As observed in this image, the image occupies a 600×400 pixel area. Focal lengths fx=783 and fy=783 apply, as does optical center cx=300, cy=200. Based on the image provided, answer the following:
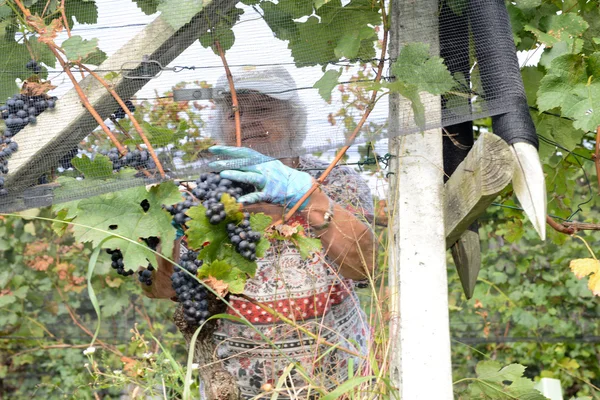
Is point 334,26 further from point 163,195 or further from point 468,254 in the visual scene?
point 468,254

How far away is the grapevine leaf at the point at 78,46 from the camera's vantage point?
1817 millimetres

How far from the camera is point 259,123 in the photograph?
6.41ft

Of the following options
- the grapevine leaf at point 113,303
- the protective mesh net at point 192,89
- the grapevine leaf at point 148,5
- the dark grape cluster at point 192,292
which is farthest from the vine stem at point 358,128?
the grapevine leaf at point 113,303

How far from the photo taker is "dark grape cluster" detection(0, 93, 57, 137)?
1.85m

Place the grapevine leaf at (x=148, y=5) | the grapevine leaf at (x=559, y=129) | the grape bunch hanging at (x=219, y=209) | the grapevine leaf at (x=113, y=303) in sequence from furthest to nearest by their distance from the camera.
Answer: the grapevine leaf at (x=113, y=303), the grapevine leaf at (x=559, y=129), the grapevine leaf at (x=148, y=5), the grape bunch hanging at (x=219, y=209)

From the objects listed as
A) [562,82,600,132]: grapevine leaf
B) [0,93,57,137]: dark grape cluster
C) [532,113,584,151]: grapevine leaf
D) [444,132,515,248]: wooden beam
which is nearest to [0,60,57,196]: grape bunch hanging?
[0,93,57,137]: dark grape cluster

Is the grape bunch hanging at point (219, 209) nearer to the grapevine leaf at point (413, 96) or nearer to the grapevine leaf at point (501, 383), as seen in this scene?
the grapevine leaf at point (413, 96)

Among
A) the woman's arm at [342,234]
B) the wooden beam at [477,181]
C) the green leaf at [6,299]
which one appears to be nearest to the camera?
the wooden beam at [477,181]

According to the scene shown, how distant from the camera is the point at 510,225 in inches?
112

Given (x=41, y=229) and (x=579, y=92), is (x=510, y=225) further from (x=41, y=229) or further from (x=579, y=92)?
(x=41, y=229)

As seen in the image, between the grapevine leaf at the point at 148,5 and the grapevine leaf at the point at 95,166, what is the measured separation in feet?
1.22

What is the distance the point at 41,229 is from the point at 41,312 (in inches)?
27.2

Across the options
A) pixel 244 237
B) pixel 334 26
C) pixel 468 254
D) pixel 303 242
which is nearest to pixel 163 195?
pixel 244 237

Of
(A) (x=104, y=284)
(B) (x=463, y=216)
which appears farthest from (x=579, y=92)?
(A) (x=104, y=284)
